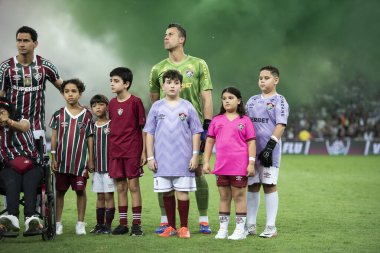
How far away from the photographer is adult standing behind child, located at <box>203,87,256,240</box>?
268 inches

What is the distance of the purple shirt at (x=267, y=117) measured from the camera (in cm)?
704

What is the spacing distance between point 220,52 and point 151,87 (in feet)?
81.2

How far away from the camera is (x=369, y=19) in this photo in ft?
110

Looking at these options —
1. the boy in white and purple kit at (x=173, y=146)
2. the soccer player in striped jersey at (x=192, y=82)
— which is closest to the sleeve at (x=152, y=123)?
the boy in white and purple kit at (x=173, y=146)

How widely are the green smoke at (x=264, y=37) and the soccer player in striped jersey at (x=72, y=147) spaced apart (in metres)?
19.7

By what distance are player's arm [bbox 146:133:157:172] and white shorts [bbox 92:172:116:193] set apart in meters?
0.63

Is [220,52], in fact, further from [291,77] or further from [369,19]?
[369,19]

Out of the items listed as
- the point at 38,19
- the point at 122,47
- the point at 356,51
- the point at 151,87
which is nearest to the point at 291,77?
the point at 356,51

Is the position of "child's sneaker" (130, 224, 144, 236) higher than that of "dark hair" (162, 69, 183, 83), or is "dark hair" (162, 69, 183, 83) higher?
"dark hair" (162, 69, 183, 83)

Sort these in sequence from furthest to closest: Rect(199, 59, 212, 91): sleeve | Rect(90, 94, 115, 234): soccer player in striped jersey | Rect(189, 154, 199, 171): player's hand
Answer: Rect(199, 59, 212, 91): sleeve → Rect(90, 94, 115, 234): soccer player in striped jersey → Rect(189, 154, 199, 171): player's hand

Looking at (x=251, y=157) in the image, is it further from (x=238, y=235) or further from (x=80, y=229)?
A: (x=80, y=229)

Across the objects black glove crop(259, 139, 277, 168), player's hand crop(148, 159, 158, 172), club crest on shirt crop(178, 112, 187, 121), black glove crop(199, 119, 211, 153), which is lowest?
player's hand crop(148, 159, 158, 172)

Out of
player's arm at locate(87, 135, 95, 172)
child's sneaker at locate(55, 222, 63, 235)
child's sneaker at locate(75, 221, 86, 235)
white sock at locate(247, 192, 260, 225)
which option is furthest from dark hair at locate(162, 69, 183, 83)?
child's sneaker at locate(55, 222, 63, 235)

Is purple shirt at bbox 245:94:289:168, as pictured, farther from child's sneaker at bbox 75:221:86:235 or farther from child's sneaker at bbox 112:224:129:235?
child's sneaker at bbox 75:221:86:235
